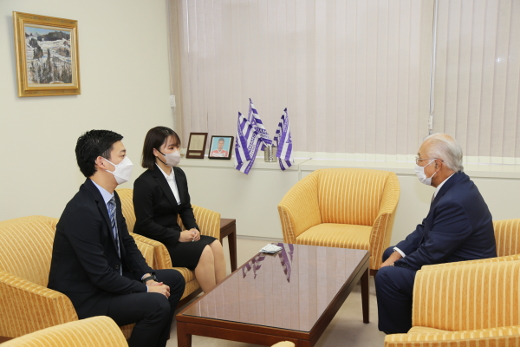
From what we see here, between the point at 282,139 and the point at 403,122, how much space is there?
4.12ft

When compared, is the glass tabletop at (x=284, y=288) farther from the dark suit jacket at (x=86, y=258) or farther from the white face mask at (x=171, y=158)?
the white face mask at (x=171, y=158)

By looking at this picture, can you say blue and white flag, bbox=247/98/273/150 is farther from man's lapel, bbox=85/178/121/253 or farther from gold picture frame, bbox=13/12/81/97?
man's lapel, bbox=85/178/121/253

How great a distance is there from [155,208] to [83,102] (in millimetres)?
1598

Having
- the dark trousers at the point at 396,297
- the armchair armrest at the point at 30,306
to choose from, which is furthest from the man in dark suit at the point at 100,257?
the dark trousers at the point at 396,297

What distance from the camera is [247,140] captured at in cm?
548

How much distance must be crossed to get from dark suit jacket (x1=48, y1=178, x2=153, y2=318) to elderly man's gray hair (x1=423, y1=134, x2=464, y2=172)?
192cm

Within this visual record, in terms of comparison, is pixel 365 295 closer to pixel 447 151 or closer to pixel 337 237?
pixel 337 237

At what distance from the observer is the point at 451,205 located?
2.93m

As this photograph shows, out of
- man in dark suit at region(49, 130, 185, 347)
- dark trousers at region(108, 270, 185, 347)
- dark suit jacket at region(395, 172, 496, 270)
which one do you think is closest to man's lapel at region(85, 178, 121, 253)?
man in dark suit at region(49, 130, 185, 347)

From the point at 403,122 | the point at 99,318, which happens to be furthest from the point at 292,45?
the point at 99,318

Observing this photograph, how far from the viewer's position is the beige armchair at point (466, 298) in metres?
2.39

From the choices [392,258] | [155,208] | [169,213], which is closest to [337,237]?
[392,258]

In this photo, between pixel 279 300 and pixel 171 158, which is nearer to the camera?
pixel 279 300

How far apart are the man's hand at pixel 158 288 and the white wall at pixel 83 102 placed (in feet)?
5.77
